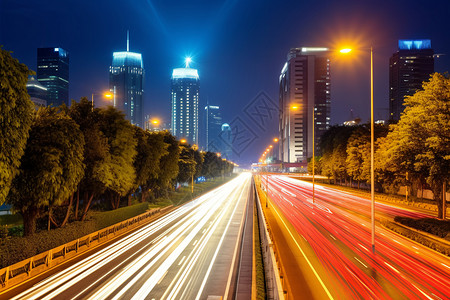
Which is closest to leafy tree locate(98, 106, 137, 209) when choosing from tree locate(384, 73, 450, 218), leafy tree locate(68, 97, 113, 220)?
leafy tree locate(68, 97, 113, 220)

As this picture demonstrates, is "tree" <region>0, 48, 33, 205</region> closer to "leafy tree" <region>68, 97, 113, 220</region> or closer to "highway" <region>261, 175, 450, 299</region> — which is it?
"leafy tree" <region>68, 97, 113, 220</region>

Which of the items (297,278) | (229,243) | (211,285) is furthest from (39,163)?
(297,278)

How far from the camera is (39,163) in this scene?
1927 cm

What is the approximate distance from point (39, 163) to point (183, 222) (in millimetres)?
19483

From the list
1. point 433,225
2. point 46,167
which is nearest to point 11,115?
point 46,167

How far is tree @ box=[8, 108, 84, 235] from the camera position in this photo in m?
19.0

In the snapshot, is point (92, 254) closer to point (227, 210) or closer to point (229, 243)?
point (229, 243)

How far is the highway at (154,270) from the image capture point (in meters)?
15.1

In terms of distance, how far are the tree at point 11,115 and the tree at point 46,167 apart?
1.84m

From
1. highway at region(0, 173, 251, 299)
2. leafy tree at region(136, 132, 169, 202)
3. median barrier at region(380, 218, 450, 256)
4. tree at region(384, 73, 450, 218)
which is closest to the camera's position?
highway at region(0, 173, 251, 299)

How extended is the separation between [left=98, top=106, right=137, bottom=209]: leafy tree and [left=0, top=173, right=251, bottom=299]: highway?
5.24m

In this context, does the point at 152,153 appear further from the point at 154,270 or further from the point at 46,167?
the point at 154,270

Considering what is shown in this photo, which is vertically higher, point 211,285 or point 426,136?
point 426,136

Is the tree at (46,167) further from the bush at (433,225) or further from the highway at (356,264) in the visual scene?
the bush at (433,225)
